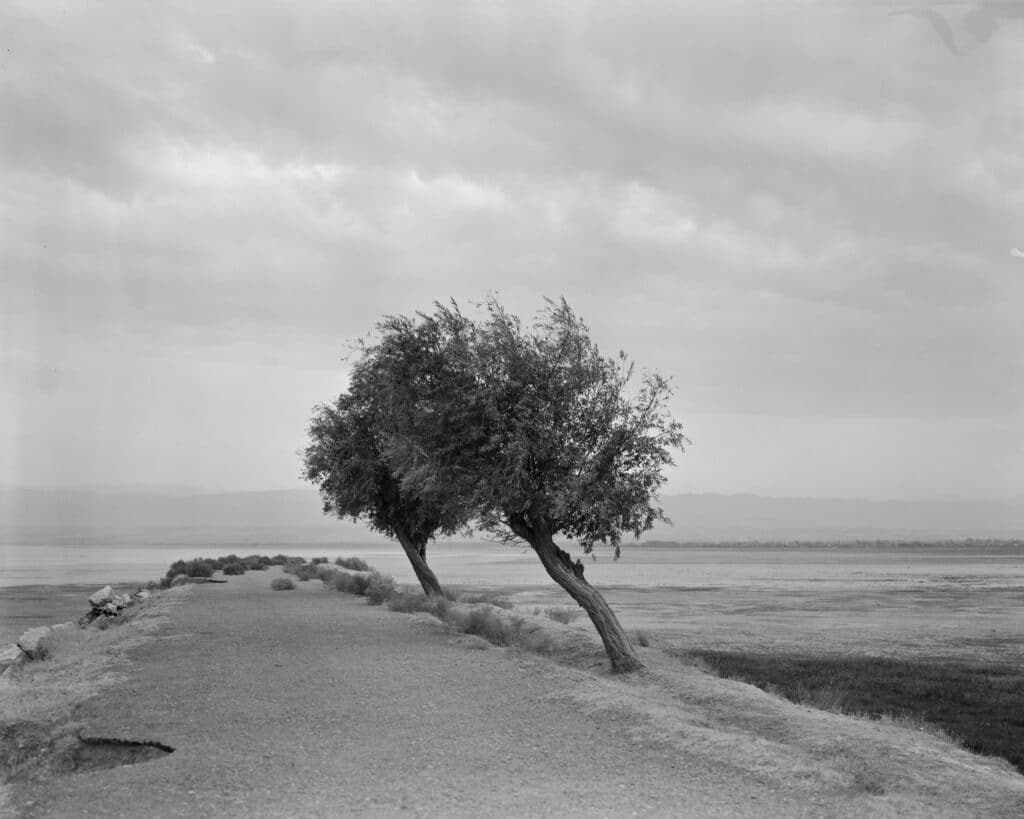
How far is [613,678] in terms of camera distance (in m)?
17.4

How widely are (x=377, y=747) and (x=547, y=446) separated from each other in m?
8.15

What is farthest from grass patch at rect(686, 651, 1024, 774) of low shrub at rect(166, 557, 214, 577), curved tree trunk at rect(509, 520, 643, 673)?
low shrub at rect(166, 557, 214, 577)

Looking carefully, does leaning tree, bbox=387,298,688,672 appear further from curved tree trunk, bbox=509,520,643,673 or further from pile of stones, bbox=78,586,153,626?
pile of stones, bbox=78,586,153,626

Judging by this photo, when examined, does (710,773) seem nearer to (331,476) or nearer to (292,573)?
(331,476)

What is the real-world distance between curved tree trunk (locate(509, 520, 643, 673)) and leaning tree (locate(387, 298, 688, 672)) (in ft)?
0.07

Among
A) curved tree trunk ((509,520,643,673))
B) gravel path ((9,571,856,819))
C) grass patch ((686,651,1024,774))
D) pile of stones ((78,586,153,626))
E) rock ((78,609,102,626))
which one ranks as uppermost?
curved tree trunk ((509,520,643,673))

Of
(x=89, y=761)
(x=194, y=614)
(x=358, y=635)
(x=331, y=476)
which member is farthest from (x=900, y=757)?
(x=331, y=476)

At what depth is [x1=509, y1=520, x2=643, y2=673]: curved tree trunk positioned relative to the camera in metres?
18.2

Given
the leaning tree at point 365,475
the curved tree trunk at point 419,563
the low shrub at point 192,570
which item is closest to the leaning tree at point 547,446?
the leaning tree at point 365,475

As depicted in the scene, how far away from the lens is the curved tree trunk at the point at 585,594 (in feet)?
59.7

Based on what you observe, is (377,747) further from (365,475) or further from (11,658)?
(365,475)

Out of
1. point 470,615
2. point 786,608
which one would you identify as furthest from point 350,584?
point 786,608

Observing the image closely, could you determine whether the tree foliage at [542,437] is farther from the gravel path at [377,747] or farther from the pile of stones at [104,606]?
the pile of stones at [104,606]

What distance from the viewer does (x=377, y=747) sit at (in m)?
11.0
